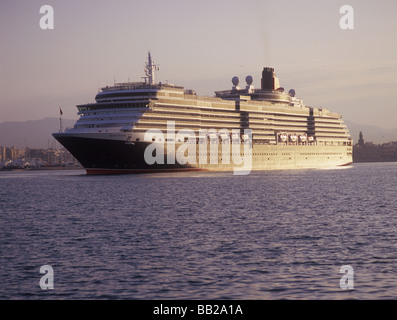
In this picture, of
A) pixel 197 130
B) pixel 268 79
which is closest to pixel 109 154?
pixel 197 130

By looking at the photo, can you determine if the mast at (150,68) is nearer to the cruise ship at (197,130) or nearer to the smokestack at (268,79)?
the cruise ship at (197,130)

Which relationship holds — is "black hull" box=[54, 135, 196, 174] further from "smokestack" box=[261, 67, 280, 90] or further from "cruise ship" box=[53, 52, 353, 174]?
"smokestack" box=[261, 67, 280, 90]

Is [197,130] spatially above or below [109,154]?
above

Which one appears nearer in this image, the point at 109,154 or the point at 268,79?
the point at 109,154

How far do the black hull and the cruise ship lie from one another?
0.17 metres

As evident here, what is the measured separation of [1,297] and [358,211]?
34.2 m

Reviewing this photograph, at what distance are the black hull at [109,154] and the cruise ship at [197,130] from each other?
6.9 inches

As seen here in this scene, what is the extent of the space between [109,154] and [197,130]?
26.2 meters

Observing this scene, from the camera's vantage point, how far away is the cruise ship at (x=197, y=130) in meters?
106

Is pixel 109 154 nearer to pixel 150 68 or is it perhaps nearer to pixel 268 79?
pixel 150 68

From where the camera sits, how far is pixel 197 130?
4934 inches

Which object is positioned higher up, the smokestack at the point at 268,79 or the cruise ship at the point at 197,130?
the smokestack at the point at 268,79

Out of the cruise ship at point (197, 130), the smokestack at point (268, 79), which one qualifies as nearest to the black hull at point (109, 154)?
the cruise ship at point (197, 130)

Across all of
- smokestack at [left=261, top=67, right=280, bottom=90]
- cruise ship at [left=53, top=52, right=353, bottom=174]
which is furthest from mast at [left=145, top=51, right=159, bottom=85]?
smokestack at [left=261, top=67, right=280, bottom=90]
